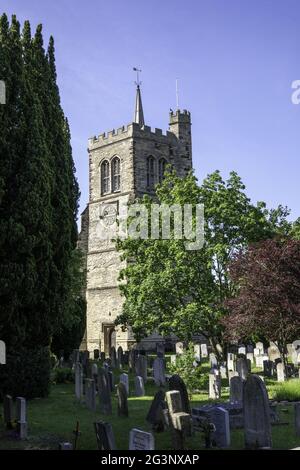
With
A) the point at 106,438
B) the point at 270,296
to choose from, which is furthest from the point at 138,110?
the point at 106,438

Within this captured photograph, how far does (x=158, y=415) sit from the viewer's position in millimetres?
10773

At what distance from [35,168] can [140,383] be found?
7673 mm

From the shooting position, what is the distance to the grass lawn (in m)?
9.36

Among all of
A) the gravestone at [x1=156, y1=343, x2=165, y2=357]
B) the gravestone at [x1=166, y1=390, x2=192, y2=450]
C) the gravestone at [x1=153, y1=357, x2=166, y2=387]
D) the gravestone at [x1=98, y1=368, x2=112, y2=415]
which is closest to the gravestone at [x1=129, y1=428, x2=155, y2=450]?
the gravestone at [x1=166, y1=390, x2=192, y2=450]

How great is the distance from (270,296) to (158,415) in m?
8.21

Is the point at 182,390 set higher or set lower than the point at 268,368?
higher

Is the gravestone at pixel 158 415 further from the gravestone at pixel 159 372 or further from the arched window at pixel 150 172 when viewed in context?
the arched window at pixel 150 172

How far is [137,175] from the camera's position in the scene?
3962cm

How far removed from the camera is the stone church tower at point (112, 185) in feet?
127

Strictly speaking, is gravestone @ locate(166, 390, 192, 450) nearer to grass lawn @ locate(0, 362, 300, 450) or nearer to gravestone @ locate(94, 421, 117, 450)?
grass lawn @ locate(0, 362, 300, 450)

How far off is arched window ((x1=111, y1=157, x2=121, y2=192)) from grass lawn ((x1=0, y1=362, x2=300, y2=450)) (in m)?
26.3

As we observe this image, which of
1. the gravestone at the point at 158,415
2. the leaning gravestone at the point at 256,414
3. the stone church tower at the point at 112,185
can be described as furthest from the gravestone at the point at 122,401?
the stone church tower at the point at 112,185

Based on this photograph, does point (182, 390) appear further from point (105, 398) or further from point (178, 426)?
point (105, 398)
